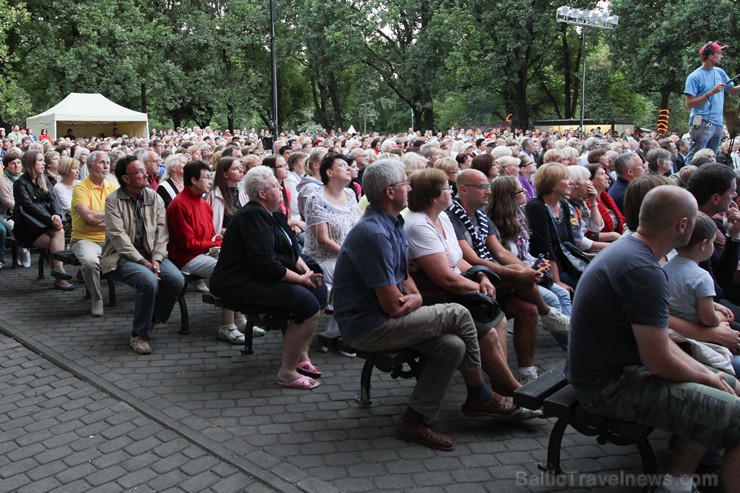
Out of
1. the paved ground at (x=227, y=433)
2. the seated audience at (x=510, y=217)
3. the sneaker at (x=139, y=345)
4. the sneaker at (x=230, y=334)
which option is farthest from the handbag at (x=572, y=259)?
the sneaker at (x=139, y=345)

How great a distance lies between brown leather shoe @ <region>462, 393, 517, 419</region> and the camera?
4.44 meters

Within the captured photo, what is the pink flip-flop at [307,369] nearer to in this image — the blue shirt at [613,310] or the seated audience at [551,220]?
the seated audience at [551,220]

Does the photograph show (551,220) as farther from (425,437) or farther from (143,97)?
(143,97)

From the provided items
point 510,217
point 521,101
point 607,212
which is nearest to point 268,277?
point 510,217

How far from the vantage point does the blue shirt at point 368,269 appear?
4074 millimetres

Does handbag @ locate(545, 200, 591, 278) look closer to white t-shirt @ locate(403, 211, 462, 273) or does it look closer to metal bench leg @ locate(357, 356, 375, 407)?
white t-shirt @ locate(403, 211, 462, 273)

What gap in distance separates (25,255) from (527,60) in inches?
1230

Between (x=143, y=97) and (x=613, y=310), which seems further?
(x=143, y=97)

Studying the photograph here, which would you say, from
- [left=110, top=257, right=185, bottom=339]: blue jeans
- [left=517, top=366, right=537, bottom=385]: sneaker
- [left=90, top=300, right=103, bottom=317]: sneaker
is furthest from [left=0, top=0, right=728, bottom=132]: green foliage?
[left=517, top=366, right=537, bottom=385]: sneaker

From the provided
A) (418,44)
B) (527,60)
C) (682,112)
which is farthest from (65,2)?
(682,112)

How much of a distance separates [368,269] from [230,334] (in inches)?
103

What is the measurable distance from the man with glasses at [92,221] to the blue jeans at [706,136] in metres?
8.44

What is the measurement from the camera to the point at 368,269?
4082 mm

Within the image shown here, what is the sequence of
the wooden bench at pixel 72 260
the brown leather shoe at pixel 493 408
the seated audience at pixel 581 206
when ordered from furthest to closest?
the wooden bench at pixel 72 260 < the seated audience at pixel 581 206 < the brown leather shoe at pixel 493 408
